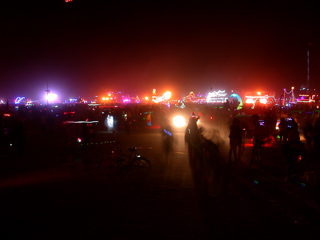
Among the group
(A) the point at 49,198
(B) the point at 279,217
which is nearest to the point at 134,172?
(A) the point at 49,198

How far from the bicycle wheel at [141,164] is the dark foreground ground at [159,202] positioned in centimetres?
29

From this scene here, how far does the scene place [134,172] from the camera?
33.4 ft

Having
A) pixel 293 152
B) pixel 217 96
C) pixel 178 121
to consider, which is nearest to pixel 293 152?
pixel 293 152

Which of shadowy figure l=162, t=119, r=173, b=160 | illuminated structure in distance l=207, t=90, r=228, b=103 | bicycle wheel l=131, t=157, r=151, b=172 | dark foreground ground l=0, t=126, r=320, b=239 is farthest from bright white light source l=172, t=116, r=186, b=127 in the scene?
illuminated structure in distance l=207, t=90, r=228, b=103

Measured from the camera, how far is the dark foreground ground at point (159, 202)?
17.4 feet

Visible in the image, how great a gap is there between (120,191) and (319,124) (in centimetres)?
760

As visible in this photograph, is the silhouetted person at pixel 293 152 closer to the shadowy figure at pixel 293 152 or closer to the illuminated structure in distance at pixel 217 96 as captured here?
the shadowy figure at pixel 293 152

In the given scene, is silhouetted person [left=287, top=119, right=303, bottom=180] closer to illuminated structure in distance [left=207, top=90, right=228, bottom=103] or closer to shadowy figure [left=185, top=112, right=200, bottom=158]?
shadowy figure [left=185, top=112, right=200, bottom=158]

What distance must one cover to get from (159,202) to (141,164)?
12.0 feet

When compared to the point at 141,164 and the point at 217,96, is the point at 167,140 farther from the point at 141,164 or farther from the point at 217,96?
the point at 217,96

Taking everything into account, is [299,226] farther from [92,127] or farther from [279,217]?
[92,127]

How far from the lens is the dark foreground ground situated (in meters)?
5.30

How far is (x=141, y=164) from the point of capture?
34.5 feet

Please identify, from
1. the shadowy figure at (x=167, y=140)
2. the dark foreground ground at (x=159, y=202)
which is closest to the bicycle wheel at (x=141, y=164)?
the dark foreground ground at (x=159, y=202)
